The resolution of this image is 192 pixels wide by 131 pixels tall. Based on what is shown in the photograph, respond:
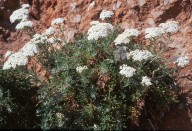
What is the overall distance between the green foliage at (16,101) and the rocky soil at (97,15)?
1351 millimetres

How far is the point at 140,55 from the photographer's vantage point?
626 cm

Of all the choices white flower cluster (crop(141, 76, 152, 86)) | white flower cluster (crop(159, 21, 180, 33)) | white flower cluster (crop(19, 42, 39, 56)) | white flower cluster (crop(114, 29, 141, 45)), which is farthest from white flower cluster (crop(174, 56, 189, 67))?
white flower cluster (crop(19, 42, 39, 56))

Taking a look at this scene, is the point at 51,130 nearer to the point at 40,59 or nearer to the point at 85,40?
the point at 40,59

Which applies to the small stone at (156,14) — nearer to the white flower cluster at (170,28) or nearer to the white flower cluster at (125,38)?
the white flower cluster at (170,28)

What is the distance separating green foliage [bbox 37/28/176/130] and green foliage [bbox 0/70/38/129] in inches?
8.7

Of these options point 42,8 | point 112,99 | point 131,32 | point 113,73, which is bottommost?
point 112,99

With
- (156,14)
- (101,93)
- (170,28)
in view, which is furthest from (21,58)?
(156,14)

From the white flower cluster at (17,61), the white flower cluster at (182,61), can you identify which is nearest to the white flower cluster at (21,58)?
the white flower cluster at (17,61)

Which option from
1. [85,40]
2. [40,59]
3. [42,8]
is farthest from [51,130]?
[42,8]

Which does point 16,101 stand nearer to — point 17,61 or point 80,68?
point 17,61

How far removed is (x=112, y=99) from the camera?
21.2 feet

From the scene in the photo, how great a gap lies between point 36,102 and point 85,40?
49.0 inches

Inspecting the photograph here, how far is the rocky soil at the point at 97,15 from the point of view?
781 centimetres

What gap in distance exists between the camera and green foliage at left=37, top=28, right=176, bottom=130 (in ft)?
21.0
